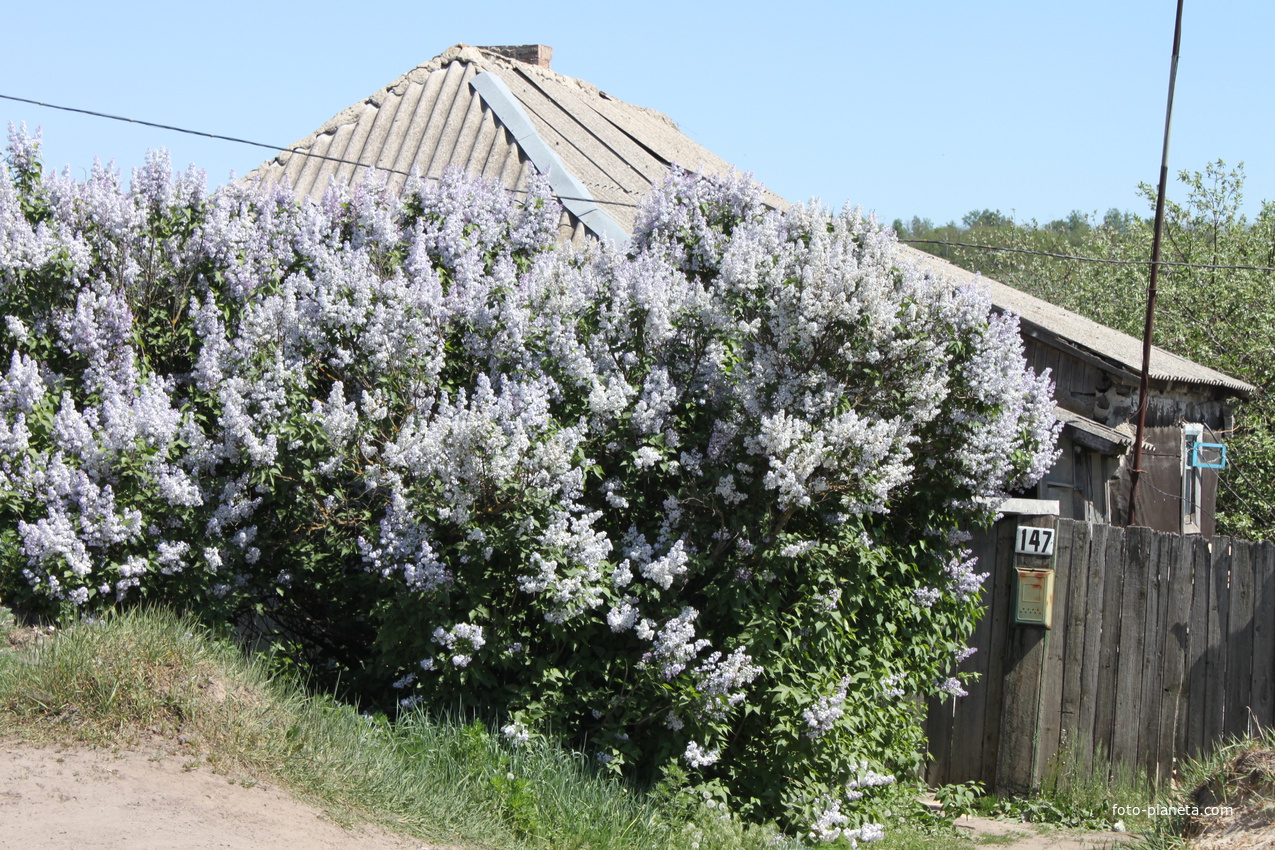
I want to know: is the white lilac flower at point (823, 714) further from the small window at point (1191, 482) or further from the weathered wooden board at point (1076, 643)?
the small window at point (1191, 482)

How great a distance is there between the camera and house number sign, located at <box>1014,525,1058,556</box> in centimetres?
729

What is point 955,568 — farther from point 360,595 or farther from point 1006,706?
point 360,595

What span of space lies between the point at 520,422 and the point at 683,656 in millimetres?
1347

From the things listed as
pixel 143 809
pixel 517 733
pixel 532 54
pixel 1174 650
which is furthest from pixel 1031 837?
pixel 532 54

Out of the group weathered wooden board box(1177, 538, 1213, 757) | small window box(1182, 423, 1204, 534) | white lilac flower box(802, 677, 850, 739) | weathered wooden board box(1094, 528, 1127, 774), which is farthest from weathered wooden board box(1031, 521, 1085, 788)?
small window box(1182, 423, 1204, 534)

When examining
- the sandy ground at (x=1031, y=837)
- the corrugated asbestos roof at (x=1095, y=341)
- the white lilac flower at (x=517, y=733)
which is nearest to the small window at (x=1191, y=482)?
the corrugated asbestos roof at (x=1095, y=341)

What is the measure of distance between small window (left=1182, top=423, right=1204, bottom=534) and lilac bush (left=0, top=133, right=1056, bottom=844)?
7.22m

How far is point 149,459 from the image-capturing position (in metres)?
5.86

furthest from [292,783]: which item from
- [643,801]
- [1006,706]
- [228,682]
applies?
[1006,706]

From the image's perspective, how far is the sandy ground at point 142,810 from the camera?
4125 millimetres

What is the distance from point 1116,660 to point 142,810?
558 cm

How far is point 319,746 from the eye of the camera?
5.18m

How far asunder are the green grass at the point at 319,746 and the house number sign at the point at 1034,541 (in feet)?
9.09

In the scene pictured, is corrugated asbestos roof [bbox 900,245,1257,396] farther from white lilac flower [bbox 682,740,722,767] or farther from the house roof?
white lilac flower [bbox 682,740,722,767]
